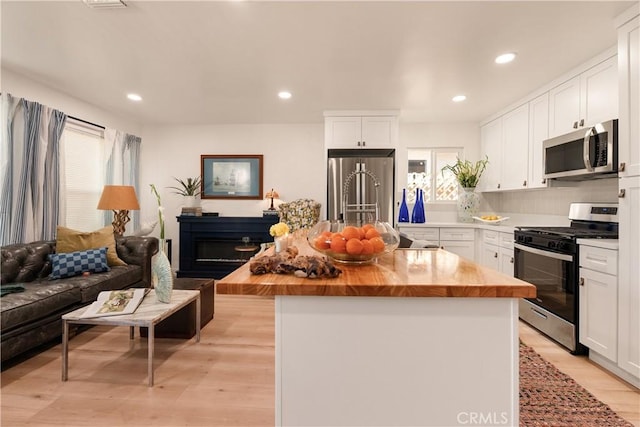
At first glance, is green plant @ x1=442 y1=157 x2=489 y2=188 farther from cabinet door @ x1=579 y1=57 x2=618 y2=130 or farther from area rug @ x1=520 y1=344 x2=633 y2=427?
area rug @ x1=520 y1=344 x2=633 y2=427

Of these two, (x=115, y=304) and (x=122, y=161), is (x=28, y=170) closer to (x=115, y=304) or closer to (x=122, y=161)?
(x=122, y=161)

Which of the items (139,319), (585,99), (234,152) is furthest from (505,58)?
(234,152)

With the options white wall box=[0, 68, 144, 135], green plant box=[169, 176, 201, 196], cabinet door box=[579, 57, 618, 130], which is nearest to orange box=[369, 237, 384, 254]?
cabinet door box=[579, 57, 618, 130]

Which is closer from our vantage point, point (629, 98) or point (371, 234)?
point (371, 234)

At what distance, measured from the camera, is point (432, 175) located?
4.86 metres

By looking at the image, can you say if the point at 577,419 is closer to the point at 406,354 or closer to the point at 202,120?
the point at 406,354

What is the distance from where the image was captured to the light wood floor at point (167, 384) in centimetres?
170

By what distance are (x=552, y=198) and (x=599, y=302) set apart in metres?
1.69

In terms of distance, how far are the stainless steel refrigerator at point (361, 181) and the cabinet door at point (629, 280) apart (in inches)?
95.1

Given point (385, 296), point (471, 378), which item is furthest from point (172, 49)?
point (471, 378)

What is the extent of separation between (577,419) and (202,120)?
5.16m

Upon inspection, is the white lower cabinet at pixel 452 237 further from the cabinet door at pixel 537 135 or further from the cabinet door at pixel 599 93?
the cabinet door at pixel 599 93

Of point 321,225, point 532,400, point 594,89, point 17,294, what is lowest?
point 532,400

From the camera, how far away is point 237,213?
511 cm
